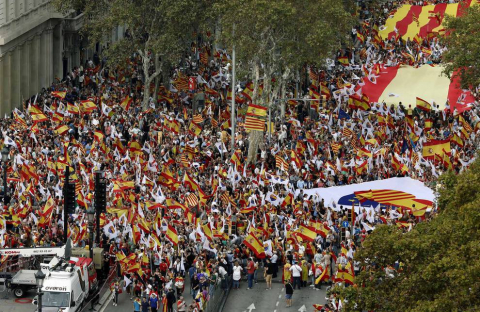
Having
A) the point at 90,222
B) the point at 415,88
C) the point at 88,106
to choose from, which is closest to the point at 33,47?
the point at 88,106

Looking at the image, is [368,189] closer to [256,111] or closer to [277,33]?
[256,111]

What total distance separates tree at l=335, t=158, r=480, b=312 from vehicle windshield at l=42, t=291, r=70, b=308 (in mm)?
12345

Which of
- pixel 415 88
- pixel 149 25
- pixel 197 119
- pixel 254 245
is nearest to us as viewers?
pixel 254 245

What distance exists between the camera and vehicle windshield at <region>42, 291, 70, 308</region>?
1772 inches

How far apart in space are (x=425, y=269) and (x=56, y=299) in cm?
1521

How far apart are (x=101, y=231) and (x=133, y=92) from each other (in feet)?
92.9

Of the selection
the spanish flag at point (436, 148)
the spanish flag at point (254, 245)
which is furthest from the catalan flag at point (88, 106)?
the spanish flag at point (254, 245)

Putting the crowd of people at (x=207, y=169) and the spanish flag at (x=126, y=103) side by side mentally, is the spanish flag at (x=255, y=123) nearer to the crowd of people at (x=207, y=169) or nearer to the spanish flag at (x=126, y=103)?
the crowd of people at (x=207, y=169)

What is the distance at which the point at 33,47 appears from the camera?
84.8 metres

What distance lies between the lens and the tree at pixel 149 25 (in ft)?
249

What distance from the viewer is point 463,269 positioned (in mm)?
34219

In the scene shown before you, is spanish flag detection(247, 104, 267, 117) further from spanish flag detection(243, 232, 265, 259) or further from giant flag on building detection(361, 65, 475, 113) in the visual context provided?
spanish flag detection(243, 232, 265, 259)

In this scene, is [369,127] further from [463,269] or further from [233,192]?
[463,269]

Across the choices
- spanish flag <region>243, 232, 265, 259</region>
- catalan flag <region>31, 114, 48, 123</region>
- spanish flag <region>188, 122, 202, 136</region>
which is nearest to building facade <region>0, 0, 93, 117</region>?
catalan flag <region>31, 114, 48, 123</region>
